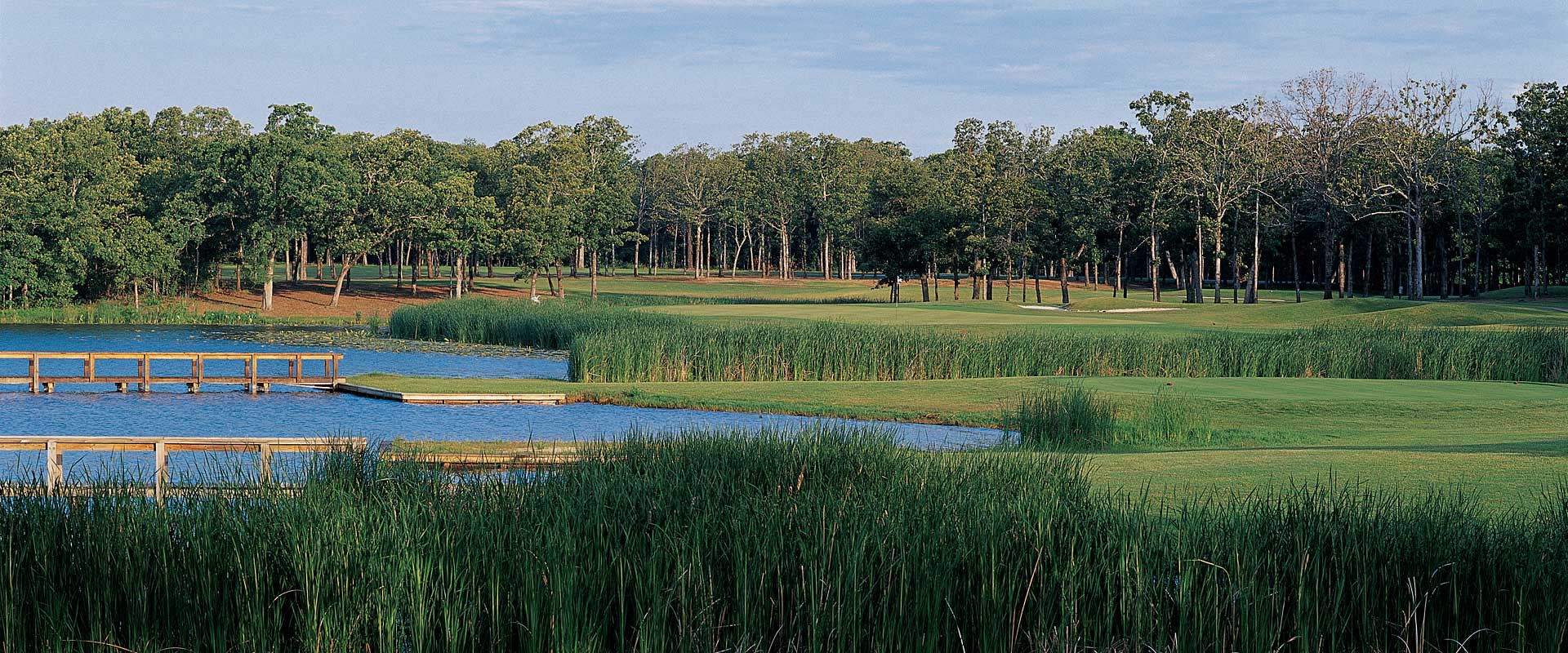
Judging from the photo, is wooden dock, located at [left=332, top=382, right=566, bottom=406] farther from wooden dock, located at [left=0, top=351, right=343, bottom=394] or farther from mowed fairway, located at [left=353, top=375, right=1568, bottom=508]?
wooden dock, located at [left=0, top=351, right=343, bottom=394]

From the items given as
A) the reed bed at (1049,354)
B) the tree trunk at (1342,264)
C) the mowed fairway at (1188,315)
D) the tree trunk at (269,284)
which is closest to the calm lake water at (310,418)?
the reed bed at (1049,354)

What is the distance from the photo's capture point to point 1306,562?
18.6 ft

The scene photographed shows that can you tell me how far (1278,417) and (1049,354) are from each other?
8906 millimetres

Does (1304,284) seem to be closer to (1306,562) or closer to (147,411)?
(147,411)

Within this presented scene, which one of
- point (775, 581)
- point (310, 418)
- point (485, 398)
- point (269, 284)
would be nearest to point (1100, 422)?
point (485, 398)

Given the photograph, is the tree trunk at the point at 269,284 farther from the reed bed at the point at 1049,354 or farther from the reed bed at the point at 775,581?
the reed bed at the point at 775,581

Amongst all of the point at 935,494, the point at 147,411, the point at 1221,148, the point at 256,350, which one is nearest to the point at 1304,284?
the point at 1221,148

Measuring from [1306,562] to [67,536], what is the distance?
5.53 meters

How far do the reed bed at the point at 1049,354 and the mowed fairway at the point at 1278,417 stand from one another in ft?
6.73

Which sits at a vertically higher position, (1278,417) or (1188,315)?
(1188,315)

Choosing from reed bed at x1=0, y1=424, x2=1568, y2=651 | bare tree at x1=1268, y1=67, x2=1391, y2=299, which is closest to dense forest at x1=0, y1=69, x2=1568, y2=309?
bare tree at x1=1268, y1=67, x2=1391, y2=299

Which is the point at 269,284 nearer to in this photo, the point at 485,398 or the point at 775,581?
the point at 485,398

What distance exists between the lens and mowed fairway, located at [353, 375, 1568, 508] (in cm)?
1055

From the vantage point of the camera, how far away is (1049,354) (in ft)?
89.7
